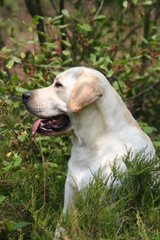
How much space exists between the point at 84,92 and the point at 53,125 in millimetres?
434

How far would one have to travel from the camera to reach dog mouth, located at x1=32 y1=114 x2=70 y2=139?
3123 mm

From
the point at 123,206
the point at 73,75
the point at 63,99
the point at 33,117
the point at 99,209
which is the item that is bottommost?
the point at 33,117

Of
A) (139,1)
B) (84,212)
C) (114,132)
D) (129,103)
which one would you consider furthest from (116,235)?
(139,1)

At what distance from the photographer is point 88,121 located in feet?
9.91

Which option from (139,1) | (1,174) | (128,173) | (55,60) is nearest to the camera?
(128,173)

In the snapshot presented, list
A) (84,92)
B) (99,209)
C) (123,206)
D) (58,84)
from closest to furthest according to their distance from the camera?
(99,209) → (123,206) → (84,92) → (58,84)

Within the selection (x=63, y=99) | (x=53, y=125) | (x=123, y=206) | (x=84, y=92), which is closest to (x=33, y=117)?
(x=53, y=125)

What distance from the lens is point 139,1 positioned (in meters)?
5.35

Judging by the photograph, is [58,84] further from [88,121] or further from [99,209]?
[99,209]

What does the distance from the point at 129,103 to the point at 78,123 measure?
2534 millimetres

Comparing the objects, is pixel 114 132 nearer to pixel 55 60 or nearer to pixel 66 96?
pixel 66 96

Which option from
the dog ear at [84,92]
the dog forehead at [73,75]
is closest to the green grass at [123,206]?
the dog ear at [84,92]

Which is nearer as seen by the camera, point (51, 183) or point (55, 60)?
point (51, 183)

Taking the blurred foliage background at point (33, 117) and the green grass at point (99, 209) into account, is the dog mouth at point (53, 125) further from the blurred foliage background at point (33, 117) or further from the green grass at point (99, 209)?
the green grass at point (99, 209)
